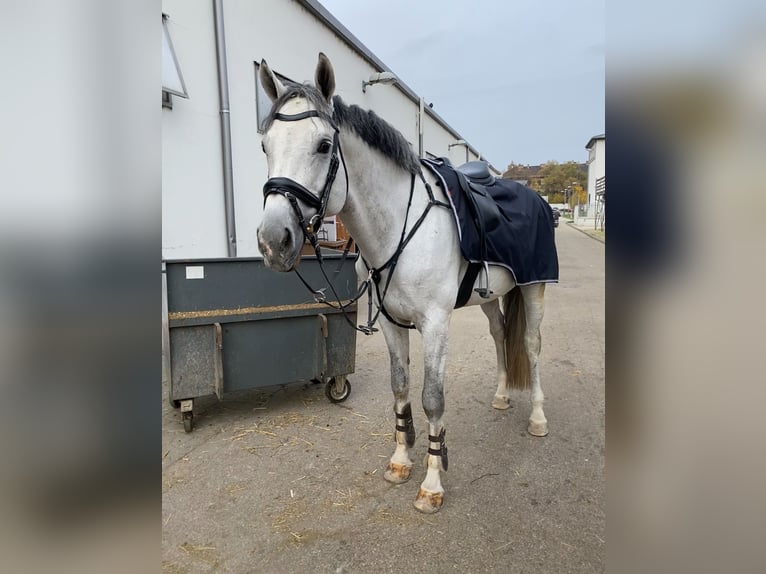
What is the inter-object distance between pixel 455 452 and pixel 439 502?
604 millimetres

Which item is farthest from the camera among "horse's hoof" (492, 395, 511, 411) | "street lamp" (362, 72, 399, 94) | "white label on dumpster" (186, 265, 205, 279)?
"street lamp" (362, 72, 399, 94)

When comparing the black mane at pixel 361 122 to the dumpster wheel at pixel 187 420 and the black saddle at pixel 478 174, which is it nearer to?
the black saddle at pixel 478 174

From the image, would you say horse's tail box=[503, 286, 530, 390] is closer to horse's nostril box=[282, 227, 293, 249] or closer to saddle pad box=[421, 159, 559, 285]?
saddle pad box=[421, 159, 559, 285]

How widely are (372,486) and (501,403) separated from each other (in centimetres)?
144

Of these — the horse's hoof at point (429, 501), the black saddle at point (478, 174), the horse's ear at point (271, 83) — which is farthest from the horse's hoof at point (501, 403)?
the horse's ear at point (271, 83)

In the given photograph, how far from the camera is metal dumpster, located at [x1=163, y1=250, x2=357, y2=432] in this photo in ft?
Answer: 9.62

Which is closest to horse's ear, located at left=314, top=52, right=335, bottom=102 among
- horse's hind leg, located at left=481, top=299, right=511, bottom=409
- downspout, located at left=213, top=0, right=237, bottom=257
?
horse's hind leg, located at left=481, top=299, right=511, bottom=409

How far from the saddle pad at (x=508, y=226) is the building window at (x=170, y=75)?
3251 mm

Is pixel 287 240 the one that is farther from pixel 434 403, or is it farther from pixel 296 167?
pixel 434 403

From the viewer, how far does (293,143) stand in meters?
1.69

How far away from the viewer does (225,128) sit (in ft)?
17.2

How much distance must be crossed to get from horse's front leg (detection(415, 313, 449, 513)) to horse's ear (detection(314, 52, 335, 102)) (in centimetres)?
119

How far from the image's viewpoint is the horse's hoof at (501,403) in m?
3.40
